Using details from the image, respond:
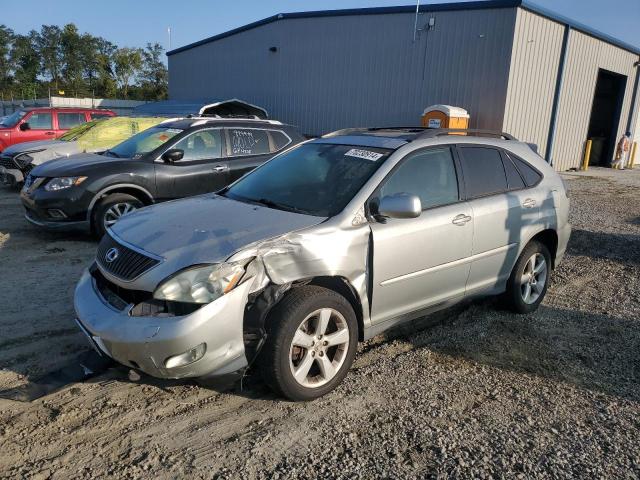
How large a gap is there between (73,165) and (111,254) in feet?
13.6

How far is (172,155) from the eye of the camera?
7055mm

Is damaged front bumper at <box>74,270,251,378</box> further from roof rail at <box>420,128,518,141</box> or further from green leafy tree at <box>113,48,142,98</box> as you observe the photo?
green leafy tree at <box>113,48,142,98</box>

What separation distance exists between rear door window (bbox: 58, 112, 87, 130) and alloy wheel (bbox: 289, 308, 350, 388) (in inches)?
537

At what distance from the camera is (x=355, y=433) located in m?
2.97

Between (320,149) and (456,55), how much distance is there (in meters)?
12.4

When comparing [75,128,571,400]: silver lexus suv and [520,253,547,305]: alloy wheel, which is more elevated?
[75,128,571,400]: silver lexus suv

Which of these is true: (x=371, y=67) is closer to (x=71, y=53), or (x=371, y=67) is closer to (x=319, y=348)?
(x=319, y=348)

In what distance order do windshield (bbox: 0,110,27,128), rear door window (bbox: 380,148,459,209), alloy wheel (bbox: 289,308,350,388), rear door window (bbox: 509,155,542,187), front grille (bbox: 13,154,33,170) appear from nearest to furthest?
alloy wheel (bbox: 289,308,350,388)
rear door window (bbox: 380,148,459,209)
rear door window (bbox: 509,155,542,187)
front grille (bbox: 13,154,33,170)
windshield (bbox: 0,110,27,128)

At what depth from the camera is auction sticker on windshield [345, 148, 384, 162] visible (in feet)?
12.8

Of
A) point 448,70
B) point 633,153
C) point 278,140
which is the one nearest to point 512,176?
point 278,140

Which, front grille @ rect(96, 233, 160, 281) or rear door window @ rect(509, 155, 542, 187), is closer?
front grille @ rect(96, 233, 160, 281)

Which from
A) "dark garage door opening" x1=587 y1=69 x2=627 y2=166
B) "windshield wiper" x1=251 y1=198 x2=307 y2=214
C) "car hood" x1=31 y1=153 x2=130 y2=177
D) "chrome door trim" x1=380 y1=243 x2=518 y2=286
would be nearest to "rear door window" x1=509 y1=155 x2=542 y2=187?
"chrome door trim" x1=380 y1=243 x2=518 y2=286

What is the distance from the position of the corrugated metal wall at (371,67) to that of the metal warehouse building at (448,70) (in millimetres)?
32

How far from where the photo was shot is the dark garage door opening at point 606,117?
70.3ft
